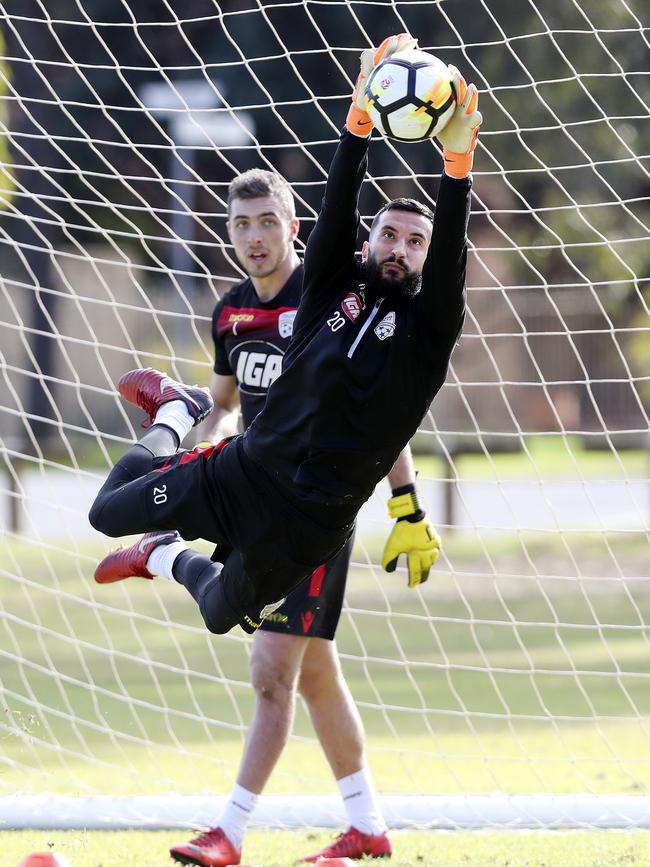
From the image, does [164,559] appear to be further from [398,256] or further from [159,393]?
[398,256]

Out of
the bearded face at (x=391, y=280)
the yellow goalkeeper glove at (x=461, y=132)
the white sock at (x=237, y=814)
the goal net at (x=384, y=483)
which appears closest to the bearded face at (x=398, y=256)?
the bearded face at (x=391, y=280)

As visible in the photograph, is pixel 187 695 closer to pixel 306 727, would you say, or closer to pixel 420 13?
pixel 306 727

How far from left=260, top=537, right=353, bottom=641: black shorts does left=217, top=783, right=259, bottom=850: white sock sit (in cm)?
56

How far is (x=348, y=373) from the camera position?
11.5ft

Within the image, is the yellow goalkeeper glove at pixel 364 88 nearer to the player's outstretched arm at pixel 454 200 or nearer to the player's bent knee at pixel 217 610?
the player's outstretched arm at pixel 454 200

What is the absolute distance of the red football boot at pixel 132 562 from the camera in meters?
4.21

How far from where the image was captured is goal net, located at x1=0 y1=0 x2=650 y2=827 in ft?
18.1

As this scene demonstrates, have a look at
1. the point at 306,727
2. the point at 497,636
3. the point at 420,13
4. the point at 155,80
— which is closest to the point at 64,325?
A: the point at 155,80

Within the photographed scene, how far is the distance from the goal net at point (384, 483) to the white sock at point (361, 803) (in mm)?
313

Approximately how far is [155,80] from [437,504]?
28.6 ft

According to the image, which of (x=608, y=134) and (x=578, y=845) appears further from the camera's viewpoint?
(x=608, y=134)

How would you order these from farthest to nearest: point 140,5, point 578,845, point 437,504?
point 140,5, point 437,504, point 578,845

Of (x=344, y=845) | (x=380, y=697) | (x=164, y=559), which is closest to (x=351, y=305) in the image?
(x=164, y=559)

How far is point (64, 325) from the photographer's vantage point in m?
24.0
